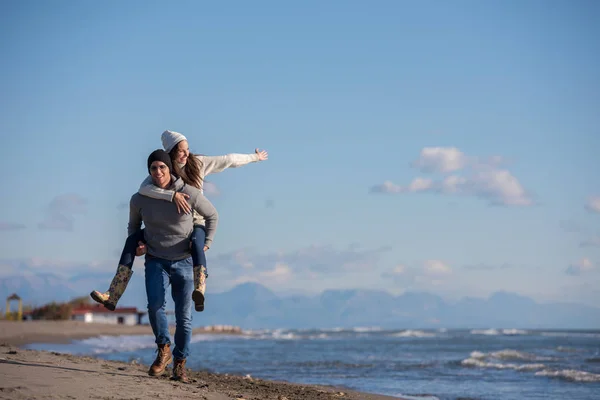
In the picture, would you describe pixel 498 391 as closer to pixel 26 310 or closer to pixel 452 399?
pixel 452 399

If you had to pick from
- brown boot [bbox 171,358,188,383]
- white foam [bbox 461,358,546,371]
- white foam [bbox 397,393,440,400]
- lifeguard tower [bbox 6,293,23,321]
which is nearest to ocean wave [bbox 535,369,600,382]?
white foam [bbox 461,358,546,371]

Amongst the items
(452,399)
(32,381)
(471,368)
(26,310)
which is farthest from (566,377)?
(26,310)

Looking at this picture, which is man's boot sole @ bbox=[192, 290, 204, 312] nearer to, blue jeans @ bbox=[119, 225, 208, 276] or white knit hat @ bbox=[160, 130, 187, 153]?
blue jeans @ bbox=[119, 225, 208, 276]

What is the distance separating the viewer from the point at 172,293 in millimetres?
6477

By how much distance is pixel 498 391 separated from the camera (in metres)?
12.5

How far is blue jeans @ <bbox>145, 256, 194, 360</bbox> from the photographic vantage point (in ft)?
20.7

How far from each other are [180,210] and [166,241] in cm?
30

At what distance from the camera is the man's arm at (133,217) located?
637 cm

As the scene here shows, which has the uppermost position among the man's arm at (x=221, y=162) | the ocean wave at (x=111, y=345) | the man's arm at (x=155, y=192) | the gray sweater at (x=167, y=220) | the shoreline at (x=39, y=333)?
the man's arm at (x=221, y=162)

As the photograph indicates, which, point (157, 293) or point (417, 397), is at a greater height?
point (157, 293)

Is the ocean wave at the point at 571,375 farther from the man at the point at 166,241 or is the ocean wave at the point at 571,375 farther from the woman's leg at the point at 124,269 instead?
the woman's leg at the point at 124,269

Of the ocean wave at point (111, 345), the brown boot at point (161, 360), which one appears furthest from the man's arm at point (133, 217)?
the ocean wave at point (111, 345)

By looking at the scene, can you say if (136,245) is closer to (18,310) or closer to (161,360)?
(161,360)

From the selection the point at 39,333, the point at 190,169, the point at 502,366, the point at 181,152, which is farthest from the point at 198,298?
the point at 39,333
